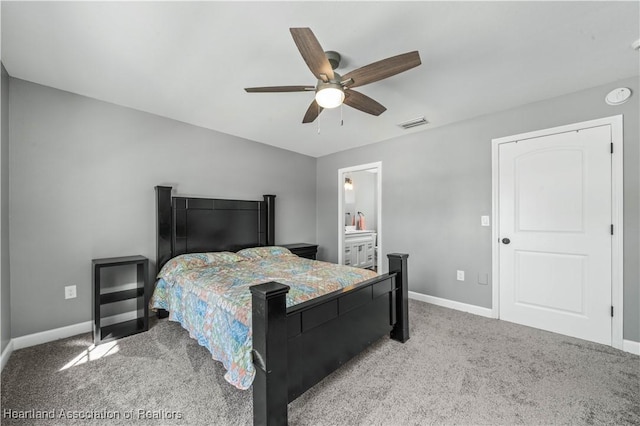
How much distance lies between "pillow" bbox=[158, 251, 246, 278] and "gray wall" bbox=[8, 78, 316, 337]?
1.32ft

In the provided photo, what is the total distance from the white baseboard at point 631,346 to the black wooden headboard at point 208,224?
3.94 metres

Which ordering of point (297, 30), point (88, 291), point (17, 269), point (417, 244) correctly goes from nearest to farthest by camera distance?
point (297, 30) < point (17, 269) < point (88, 291) < point (417, 244)

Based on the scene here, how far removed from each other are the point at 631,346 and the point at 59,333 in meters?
5.20

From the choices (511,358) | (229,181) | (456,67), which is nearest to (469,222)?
(511,358)

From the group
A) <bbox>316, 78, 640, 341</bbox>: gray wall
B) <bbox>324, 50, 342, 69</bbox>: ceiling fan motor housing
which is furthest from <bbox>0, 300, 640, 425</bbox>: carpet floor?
<bbox>324, 50, 342, 69</bbox>: ceiling fan motor housing

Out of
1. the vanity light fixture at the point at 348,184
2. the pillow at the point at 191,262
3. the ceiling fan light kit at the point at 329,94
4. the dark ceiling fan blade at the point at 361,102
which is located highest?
the dark ceiling fan blade at the point at 361,102

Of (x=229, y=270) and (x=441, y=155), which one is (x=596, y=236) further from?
(x=229, y=270)

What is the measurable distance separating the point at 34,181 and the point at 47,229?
0.45 metres

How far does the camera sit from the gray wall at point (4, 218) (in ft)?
6.98

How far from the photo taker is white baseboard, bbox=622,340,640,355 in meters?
2.28

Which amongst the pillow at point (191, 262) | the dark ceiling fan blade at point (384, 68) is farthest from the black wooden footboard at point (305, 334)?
the pillow at point (191, 262)

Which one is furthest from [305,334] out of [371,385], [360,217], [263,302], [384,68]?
[360,217]

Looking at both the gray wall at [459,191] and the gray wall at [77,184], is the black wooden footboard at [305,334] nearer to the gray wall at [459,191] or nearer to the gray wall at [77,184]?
the gray wall at [459,191]

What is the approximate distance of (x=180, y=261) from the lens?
2.84 meters
